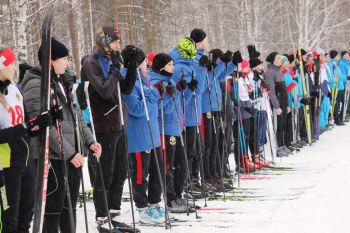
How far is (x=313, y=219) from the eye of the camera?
5801 millimetres

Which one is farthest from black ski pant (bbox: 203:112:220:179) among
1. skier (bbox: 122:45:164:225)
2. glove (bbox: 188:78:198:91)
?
skier (bbox: 122:45:164:225)

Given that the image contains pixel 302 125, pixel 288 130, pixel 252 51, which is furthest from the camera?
pixel 302 125

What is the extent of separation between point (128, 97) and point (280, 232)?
2.03 m

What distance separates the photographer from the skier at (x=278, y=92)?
10.8 m

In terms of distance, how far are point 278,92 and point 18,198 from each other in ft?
25.6

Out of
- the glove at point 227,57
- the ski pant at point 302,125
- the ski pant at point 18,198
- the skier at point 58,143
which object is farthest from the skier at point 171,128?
the ski pant at point 302,125

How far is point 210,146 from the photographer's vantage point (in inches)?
306

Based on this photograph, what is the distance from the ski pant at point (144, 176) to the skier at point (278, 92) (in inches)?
206

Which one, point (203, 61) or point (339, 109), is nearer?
point (203, 61)

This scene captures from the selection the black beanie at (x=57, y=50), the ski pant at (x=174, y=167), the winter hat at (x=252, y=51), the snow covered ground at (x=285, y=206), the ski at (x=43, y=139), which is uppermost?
the winter hat at (x=252, y=51)

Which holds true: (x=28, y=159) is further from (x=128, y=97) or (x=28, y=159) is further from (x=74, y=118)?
(x=128, y=97)

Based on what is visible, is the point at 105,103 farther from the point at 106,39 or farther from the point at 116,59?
the point at 106,39

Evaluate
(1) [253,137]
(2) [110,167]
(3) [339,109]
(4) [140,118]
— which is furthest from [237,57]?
(3) [339,109]

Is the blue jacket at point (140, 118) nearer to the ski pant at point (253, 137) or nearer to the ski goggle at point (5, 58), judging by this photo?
the ski goggle at point (5, 58)
